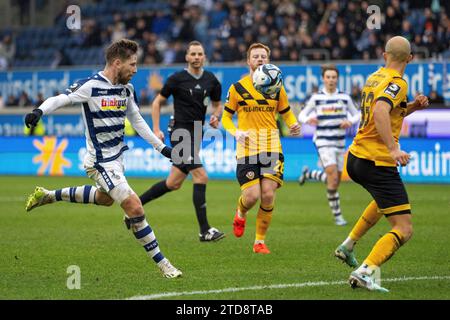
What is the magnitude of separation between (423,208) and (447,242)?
4.58 m

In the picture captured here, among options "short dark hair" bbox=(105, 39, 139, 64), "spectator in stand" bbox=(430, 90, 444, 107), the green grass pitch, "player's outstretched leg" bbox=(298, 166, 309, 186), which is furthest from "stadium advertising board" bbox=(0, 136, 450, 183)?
"short dark hair" bbox=(105, 39, 139, 64)

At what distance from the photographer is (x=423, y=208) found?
16.1 metres

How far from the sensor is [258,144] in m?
10.9

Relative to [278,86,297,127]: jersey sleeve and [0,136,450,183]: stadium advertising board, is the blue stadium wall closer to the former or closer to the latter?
[0,136,450,183]: stadium advertising board

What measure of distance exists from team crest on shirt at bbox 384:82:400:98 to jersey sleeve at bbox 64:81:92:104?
2863 millimetres

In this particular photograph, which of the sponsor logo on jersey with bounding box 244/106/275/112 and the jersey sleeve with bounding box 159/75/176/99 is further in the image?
the jersey sleeve with bounding box 159/75/176/99

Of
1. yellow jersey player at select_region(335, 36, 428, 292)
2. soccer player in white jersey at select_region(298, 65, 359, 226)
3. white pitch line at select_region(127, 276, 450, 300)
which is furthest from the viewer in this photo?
soccer player in white jersey at select_region(298, 65, 359, 226)

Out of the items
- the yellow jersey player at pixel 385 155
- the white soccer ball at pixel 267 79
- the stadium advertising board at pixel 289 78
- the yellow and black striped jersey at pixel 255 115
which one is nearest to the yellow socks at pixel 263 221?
the yellow and black striped jersey at pixel 255 115

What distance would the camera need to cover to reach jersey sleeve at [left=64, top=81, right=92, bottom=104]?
8641 millimetres

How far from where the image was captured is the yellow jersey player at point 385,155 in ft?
25.5

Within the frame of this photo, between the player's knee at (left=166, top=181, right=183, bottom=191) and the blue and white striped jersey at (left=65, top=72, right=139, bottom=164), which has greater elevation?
the blue and white striped jersey at (left=65, top=72, right=139, bottom=164)
